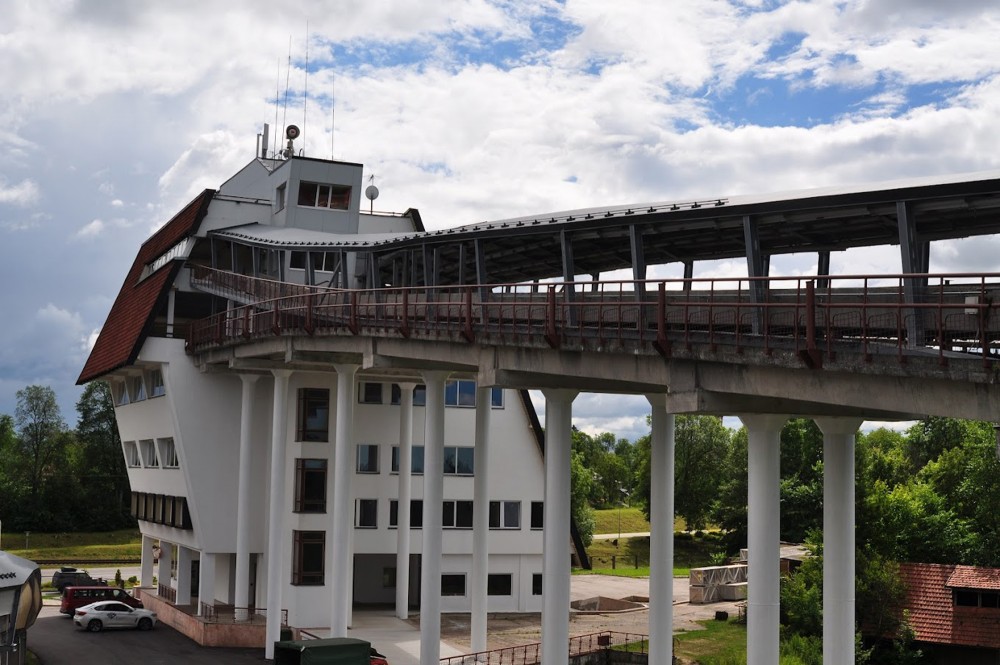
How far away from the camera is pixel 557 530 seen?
32625 mm

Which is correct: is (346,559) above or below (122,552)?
above

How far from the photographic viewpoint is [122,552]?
9656 cm

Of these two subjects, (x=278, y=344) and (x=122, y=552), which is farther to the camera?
(x=122, y=552)

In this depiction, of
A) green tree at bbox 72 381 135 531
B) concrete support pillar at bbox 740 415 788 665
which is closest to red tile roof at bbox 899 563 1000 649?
concrete support pillar at bbox 740 415 788 665

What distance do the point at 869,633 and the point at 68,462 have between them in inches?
3726

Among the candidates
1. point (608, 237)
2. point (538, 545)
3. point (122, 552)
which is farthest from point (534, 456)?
point (122, 552)

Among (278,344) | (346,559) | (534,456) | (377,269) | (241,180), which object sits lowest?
(346,559)

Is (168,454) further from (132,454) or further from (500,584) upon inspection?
(500,584)

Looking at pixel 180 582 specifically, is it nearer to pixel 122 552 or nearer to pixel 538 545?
pixel 538 545

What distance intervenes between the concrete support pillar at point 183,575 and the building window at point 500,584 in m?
14.7

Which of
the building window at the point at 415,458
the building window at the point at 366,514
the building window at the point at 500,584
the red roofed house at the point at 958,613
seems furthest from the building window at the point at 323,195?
the red roofed house at the point at 958,613

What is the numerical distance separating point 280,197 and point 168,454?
46.8ft

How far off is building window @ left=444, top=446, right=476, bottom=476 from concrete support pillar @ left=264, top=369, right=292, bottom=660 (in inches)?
418

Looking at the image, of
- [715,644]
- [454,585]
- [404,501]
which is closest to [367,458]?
[404,501]
